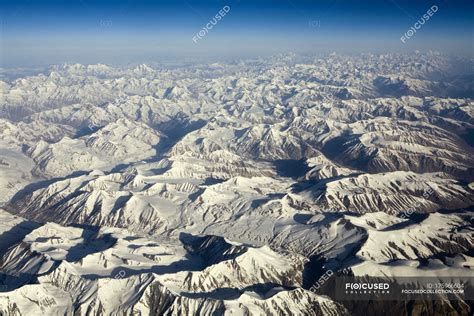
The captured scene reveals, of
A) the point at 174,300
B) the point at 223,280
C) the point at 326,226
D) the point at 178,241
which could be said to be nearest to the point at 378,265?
the point at 326,226

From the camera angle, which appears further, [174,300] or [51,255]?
[51,255]

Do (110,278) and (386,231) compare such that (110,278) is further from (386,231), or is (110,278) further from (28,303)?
(386,231)

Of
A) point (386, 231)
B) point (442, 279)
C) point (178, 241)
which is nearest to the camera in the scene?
point (442, 279)

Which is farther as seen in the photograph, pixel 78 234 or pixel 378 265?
pixel 78 234

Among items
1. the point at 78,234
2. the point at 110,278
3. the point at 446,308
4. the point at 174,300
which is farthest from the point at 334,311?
the point at 78,234

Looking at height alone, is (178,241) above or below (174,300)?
below

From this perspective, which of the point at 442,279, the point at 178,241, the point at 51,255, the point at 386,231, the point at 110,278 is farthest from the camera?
the point at 178,241

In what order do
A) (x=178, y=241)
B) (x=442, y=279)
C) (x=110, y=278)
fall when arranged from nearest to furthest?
(x=110, y=278)
(x=442, y=279)
(x=178, y=241)

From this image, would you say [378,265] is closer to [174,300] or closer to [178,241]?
[174,300]

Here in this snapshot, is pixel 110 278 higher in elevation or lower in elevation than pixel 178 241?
higher
